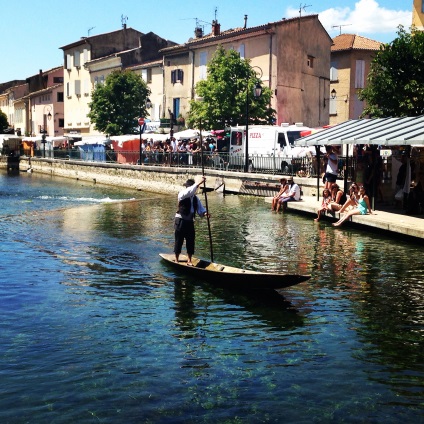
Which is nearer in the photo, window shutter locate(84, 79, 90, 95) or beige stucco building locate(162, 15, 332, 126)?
beige stucco building locate(162, 15, 332, 126)

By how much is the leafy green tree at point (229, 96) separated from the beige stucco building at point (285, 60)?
10.8 ft

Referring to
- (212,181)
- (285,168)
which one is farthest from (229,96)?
(285,168)

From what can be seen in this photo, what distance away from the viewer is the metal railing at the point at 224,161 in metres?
31.9

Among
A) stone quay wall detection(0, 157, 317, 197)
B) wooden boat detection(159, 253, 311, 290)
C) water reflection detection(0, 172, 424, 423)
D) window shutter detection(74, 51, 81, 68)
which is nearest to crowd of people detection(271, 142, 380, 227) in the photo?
water reflection detection(0, 172, 424, 423)

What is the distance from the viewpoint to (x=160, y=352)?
9742 mm

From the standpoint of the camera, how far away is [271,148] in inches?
1428

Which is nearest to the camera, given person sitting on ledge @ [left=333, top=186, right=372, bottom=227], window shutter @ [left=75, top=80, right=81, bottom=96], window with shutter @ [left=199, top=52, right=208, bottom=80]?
person sitting on ledge @ [left=333, top=186, right=372, bottom=227]

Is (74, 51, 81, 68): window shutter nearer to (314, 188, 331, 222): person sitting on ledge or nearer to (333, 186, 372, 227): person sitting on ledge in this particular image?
(314, 188, 331, 222): person sitting on ledge

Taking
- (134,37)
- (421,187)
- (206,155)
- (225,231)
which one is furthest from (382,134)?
(134,37)

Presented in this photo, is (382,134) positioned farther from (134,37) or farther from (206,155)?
(134,37)

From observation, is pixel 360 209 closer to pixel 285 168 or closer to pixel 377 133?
pixel 377 133

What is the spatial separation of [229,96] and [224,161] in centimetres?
893

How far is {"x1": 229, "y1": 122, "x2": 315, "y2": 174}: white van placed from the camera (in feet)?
111

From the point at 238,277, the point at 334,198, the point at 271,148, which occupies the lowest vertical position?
the point at 238,277
